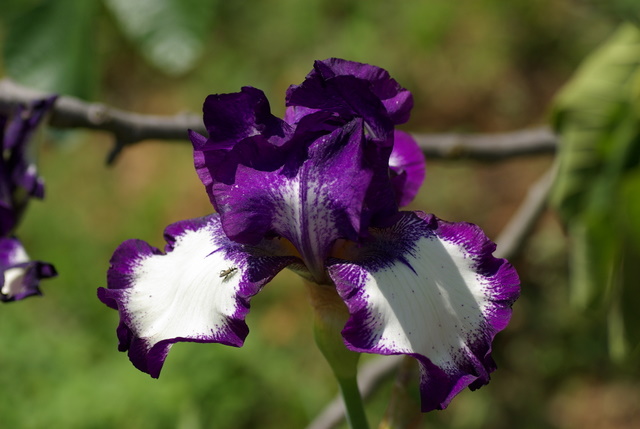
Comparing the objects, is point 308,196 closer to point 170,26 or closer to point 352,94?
point 352,94

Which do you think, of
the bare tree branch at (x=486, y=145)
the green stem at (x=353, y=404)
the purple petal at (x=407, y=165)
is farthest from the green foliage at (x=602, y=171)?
the green stem at (x=353, y=404)

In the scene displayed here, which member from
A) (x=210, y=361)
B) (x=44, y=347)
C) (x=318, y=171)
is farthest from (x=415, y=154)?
(x=44, y=347)

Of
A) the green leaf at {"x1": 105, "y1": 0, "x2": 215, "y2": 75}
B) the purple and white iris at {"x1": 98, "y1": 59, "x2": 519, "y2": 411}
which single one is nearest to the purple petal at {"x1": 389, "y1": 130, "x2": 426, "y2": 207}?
the purple and white iris at {"x1": 98, "y1": 59, "x2": 519, "y2": 411}

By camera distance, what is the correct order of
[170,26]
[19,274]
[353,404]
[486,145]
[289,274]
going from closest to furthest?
[353,404] → [19,274] → [170,26] → [486,145] → [289,274]

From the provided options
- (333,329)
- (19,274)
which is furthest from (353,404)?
(19,274)

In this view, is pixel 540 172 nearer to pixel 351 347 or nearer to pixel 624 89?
pixel 624 89

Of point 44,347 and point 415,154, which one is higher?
point 415,154
